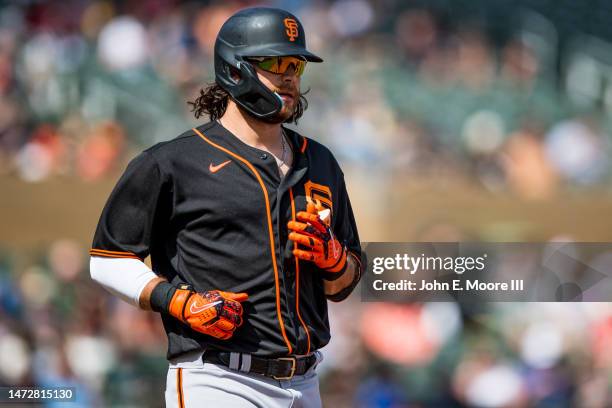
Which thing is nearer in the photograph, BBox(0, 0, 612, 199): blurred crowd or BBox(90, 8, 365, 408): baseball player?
BBox(90, 8, 365, 408): baseball player

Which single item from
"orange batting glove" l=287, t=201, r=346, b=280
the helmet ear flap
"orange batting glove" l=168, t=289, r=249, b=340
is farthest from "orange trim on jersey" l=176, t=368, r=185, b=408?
the helmet ear flap

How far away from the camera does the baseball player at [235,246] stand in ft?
9.15

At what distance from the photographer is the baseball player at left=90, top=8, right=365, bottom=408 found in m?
2.79

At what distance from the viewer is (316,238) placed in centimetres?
281

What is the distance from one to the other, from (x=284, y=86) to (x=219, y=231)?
479mm

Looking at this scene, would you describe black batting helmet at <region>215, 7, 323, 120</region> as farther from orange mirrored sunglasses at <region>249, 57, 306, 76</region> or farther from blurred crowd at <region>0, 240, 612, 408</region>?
blurred crowd at <region>0, 240, 612, 408</region>

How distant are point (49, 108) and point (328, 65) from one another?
54.5 inches

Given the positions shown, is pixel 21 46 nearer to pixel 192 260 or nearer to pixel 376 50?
pixel 376 50

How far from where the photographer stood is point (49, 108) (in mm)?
4883

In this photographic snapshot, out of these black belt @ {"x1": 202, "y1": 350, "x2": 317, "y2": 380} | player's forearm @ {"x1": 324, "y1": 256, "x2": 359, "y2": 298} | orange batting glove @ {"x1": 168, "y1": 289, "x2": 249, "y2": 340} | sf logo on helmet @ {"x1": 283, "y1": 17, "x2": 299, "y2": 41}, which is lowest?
black belt @ {"x1": 202, "y1": 350, "x2": 317, "y2": 380}

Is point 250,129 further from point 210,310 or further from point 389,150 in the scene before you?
point 389,150

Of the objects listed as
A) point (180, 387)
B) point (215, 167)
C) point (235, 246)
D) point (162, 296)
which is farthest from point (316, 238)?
point (180, 387)

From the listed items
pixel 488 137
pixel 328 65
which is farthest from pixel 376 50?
pixel 488 137

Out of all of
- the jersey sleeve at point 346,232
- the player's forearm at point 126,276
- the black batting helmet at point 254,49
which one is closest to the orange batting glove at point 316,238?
the jersey sleeve at point 346,232
